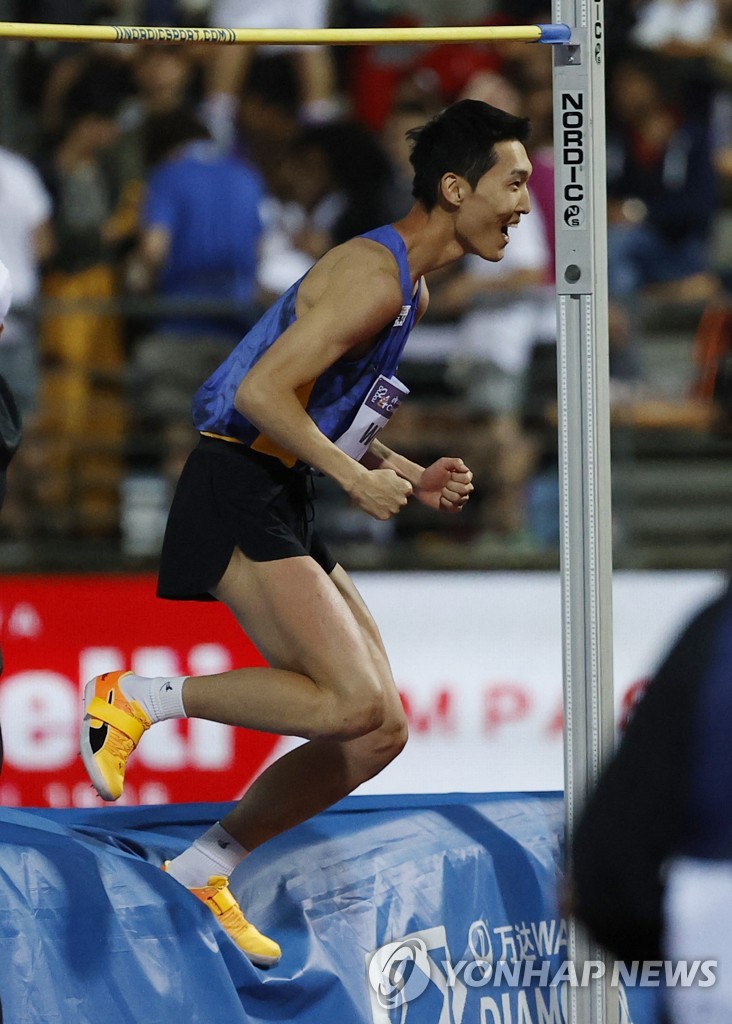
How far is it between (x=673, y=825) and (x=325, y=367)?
7.02 ft

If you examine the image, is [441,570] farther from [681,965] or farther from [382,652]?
[681,965]

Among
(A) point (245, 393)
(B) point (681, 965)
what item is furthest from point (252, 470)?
(B) point (681, 965)

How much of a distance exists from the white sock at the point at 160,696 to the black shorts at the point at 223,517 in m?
0.22

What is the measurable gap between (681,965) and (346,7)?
7.78 m

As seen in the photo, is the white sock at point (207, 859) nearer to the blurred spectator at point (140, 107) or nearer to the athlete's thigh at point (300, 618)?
the athlete's thigh at point (300, 618)

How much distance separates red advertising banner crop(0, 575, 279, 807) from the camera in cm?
643

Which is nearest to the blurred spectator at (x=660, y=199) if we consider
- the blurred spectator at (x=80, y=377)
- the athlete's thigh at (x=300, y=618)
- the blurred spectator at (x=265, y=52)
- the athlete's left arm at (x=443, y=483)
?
the blurred spectator at (x=265, y=52)

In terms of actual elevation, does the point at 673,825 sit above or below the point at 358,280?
below

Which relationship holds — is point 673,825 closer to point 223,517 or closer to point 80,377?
point 223,517

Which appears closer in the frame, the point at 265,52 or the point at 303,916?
the point at 303,916

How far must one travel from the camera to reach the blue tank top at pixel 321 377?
382 centimetres
